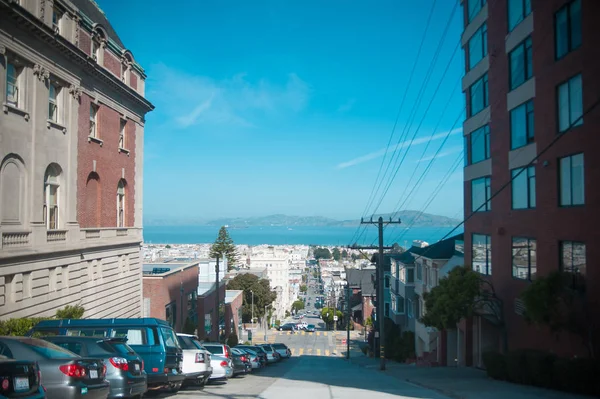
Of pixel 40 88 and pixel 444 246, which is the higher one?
pixel 40 88

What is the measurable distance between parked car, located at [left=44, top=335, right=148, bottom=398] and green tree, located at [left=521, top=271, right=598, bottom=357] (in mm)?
11631

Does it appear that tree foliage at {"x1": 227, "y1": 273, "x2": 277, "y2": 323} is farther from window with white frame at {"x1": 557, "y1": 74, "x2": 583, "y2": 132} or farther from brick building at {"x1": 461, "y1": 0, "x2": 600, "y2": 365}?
window with white frame at {"x1": 557, "y1": 74, "x2": 583, "y2": 132}

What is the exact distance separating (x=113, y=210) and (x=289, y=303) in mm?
150685

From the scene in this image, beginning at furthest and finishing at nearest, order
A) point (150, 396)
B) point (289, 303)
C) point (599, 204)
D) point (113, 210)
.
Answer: point (289, 303), point (113, 210), point (599, 204), point (150, 396)


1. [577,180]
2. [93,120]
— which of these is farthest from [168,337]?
[93,120]

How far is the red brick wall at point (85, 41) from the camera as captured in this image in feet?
92.0

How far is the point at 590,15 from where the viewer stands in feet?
56.1

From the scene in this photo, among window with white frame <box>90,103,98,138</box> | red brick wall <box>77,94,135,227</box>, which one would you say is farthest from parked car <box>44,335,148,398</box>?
window with white frame <box>90,103,98,138</box>

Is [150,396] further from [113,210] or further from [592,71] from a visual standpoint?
[113,210]

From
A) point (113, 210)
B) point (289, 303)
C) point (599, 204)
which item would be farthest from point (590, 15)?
point (289, 303)

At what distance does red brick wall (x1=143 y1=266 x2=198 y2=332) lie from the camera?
132 feet

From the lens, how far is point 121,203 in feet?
118

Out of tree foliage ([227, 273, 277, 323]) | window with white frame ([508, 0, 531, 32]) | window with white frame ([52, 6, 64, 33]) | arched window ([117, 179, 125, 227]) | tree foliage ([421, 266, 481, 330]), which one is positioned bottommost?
tree foliage ([227, 273, 277, 323])

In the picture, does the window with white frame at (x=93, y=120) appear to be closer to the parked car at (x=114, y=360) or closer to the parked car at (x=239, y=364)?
the parked car at (x=239, y=364)
